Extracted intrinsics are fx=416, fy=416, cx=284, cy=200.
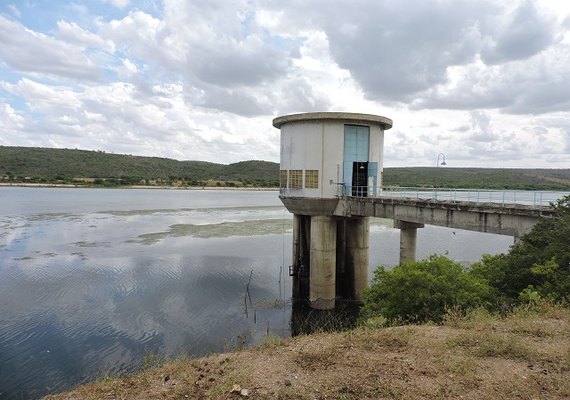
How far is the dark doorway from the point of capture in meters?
22.7

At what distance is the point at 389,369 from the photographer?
8156 millimetres

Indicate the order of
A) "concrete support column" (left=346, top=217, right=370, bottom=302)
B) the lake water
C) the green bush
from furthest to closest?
"concrete support column" (left=346, top=217, right=370, bottom=302)
the lake water
the green bush

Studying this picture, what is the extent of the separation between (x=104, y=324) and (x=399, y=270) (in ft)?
48.0

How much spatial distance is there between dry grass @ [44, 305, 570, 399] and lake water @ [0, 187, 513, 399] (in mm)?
5536

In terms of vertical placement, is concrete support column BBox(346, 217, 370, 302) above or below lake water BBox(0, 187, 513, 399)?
above

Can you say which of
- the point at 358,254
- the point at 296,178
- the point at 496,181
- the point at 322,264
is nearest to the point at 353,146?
the point at 296,178

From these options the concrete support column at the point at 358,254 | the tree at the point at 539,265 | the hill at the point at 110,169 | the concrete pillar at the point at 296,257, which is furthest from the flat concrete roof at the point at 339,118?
the hill at the point at 110,169

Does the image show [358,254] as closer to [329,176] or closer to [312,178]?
[329,176]

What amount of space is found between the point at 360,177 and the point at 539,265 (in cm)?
1128

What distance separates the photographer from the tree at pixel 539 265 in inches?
496

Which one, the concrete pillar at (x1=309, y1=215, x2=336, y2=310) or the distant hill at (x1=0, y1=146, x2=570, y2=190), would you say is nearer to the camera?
the concrete pillar at (x1=309, y1=215, x2=336, y2=310)

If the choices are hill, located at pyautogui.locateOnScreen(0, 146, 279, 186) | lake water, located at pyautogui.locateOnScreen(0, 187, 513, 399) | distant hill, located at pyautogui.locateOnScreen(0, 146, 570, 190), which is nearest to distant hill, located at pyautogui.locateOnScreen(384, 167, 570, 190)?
lake water, located at pyautogui.locateOnScreen(0, 187, 513, 399)

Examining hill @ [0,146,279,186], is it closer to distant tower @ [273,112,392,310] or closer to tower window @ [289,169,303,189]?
tower window @ [289,169,303,189]

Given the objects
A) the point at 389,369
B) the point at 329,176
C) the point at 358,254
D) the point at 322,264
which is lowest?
the point at 322,264
